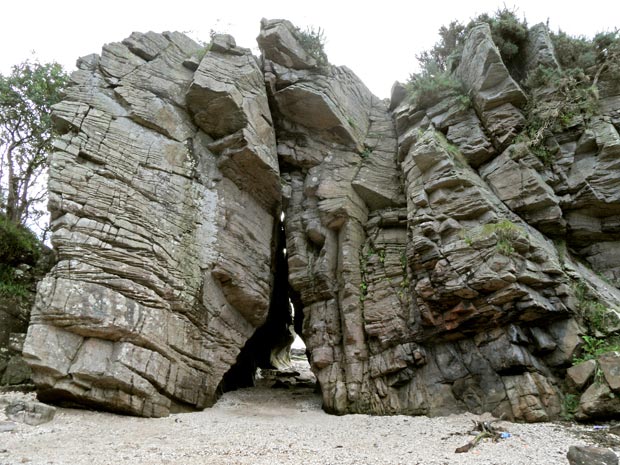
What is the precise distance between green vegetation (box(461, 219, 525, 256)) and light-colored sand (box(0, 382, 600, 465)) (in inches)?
187

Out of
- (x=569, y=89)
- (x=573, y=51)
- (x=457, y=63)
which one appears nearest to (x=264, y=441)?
(x=569, y=89)

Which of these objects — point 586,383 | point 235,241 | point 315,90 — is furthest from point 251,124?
point 586,383

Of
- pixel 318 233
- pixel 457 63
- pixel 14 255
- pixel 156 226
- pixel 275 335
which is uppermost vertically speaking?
pixel 457 63

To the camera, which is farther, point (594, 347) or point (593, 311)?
point (593, 311)

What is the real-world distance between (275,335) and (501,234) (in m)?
16.4

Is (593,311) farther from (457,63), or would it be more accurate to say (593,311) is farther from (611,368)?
(457,63)

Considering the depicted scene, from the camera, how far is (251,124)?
15914 mm

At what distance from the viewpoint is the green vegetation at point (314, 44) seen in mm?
18788

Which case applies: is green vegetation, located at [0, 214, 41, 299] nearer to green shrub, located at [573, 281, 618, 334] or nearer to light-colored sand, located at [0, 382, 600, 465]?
light-colored sand, located at [0, 382, 600, 465]

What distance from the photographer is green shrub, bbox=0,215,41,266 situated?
578 inches

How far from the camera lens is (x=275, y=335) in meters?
24.3

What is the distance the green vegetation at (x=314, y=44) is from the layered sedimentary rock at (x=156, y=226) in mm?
3326

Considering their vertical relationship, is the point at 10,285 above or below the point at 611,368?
above

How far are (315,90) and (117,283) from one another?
470 inches
